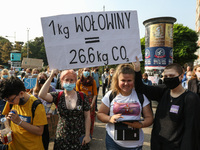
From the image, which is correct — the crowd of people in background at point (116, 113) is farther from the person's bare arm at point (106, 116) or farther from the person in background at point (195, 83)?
the person in background at point (195, 83)

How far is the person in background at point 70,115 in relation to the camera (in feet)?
6.39

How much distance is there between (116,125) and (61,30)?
1.48m

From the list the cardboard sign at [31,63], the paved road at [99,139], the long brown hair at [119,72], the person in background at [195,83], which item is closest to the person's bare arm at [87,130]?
the long brown hair at [119,72]

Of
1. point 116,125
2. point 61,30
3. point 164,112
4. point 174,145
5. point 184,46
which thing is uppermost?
point 184,46

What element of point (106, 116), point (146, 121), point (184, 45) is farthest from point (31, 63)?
point (184, 45)

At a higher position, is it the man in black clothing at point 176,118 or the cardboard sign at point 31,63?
the cardboard sign at point 31,63

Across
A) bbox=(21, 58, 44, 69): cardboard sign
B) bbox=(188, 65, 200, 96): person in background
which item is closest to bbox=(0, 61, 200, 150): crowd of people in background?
bbox=(188, 65, 200, 96): person in background

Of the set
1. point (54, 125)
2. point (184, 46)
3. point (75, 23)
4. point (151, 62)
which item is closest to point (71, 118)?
point (75, 23)

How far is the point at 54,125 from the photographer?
12.6 ft

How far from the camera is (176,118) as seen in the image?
164 cm

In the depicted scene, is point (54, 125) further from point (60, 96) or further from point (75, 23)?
point (75, 23)

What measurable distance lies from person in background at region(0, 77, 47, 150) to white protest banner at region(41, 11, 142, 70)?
1.73 ft

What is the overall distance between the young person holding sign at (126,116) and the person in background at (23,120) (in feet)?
2.59

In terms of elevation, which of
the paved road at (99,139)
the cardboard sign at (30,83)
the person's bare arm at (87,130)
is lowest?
the paved road at (99,139)
